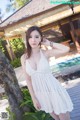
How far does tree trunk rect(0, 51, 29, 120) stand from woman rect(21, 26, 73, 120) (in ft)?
5.30

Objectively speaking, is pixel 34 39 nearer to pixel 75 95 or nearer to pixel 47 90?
pixel 47 90

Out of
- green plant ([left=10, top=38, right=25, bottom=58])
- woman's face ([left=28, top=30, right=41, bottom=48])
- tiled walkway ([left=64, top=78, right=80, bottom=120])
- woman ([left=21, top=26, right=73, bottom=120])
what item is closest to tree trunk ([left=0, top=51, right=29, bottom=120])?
tiled walkway ([left=64, top=78, right=80, bottom=120])

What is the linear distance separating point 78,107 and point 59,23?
14.3m

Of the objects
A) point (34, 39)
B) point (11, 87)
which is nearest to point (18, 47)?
point (11, 87)

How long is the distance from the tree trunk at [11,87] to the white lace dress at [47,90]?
5.55 feet

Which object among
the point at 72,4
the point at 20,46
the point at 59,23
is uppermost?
the point at 72,4

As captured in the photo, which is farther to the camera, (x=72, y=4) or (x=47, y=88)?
(x=72, y=4)

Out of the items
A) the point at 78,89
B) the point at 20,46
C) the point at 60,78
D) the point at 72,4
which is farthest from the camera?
the point at 20,46

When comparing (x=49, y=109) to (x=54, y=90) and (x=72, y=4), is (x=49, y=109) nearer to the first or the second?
(x=54, y=90)

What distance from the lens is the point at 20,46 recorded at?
90.6 feet

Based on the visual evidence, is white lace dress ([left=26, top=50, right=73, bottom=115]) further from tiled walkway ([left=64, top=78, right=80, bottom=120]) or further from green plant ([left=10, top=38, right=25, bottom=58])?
green plant ([left=10, top=38, right=25, bottom=58])

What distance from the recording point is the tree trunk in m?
5.39

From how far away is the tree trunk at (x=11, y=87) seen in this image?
5395mm

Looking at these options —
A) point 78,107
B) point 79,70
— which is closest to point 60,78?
point 79,70
